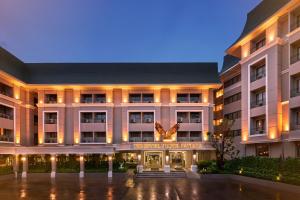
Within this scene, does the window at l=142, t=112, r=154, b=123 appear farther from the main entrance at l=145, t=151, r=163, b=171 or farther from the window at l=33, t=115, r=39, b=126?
the window at l=33, t=115, r=39, b=126

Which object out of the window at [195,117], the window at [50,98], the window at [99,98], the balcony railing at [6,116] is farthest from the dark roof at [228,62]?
the balcony railing at [6,116]

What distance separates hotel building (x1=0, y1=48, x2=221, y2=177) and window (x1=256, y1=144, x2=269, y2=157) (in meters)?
9.94

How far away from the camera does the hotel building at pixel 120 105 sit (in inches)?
1871

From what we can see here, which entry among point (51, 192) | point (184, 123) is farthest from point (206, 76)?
point (51, 192)

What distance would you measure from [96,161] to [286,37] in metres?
29.0

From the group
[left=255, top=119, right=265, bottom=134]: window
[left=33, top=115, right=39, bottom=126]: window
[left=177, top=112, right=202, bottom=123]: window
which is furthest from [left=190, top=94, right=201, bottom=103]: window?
[left=33, top=115, right=39, bottom=126]: window

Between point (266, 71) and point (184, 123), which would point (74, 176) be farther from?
point (266, 71)

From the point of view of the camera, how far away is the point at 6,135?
139 ft

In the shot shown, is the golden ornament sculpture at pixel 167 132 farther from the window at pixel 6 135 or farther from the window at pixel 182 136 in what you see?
the window at pixel 6 135

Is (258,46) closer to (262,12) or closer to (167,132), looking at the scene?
(262,12)

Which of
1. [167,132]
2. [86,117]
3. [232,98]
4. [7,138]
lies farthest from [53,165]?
[232,98]

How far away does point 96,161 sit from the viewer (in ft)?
149

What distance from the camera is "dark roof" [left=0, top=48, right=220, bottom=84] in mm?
47812

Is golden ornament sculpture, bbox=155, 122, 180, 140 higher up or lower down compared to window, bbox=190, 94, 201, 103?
lower down
